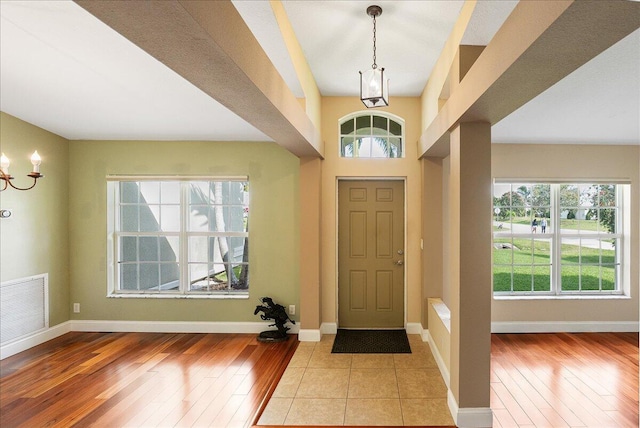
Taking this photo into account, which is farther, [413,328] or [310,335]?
[413,328]

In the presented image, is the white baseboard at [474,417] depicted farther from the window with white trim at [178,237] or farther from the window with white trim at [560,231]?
the window with white trim at [178,237]

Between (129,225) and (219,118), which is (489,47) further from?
(129,225)

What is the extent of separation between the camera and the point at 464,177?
2.59 meters

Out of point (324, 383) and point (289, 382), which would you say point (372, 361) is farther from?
point (289, 382)

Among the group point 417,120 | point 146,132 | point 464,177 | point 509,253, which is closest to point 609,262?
point 509,253

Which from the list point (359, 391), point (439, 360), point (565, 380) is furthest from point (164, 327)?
point (565, 380)

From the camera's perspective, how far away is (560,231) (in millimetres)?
4867

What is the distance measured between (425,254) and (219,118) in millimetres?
2929

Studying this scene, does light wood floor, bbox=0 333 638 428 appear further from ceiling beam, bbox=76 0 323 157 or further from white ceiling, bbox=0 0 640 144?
white ceiling, bbox=0 0 640 144

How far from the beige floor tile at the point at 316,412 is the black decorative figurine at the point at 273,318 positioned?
4.90 ft

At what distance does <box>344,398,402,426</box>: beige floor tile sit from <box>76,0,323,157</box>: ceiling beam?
2.33m

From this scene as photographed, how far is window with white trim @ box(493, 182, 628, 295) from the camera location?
4.84 metres

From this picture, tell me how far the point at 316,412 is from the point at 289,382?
0.56 metres

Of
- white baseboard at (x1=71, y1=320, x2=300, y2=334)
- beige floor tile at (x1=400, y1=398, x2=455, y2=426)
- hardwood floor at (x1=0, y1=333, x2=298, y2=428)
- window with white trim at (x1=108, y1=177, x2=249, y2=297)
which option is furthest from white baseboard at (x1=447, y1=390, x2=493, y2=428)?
window with white trim at (x1=108, y1=177, x2=249, y2=297)
